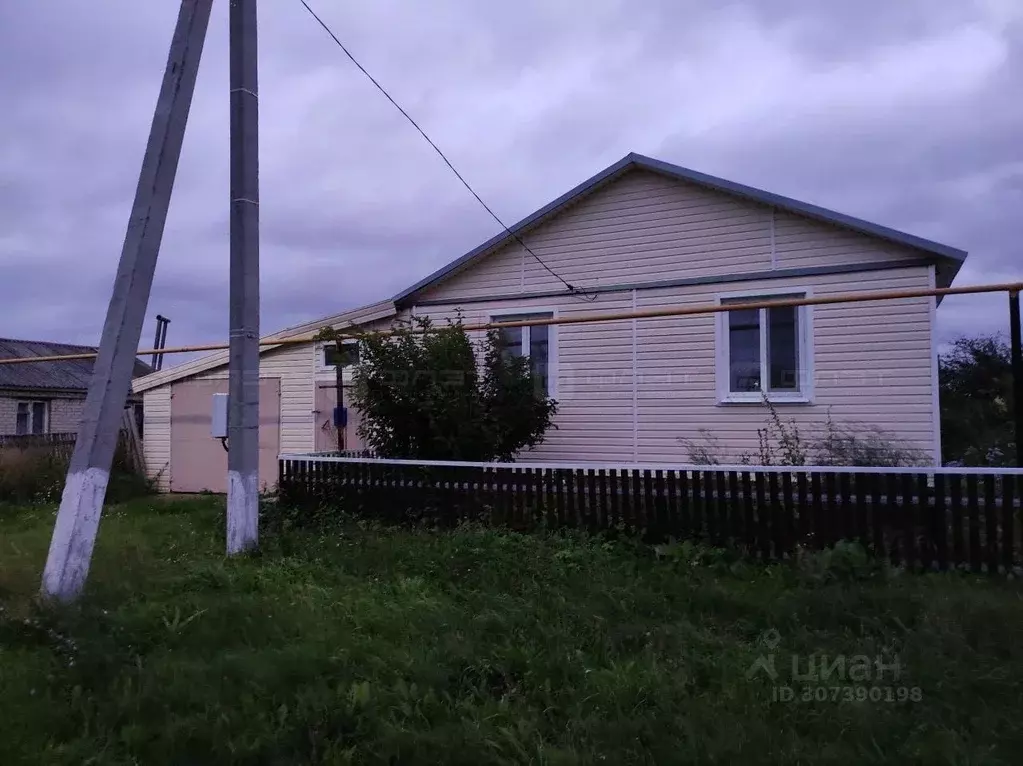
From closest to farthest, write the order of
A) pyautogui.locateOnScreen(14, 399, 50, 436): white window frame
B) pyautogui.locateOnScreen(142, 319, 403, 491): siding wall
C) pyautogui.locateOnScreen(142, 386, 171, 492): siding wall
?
pyautogui.locateOnScreen(142, 319, 403, 491): siding wall, pyautogui.locateOnScreen(142, 386, 171, 492): siding wall, pyautogui.locateOnScreen(14, 399, 50, 436): white window frame

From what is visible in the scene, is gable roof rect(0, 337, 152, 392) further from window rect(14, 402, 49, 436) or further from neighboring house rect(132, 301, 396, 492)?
neighboring house rect(132, 301, 396, 492)

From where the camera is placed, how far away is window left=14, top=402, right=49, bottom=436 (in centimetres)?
2486

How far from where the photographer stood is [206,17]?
6285mm

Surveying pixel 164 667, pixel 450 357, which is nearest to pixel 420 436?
pixel 450 357

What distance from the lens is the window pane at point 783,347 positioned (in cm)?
1009

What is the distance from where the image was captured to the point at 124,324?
5.86 metres

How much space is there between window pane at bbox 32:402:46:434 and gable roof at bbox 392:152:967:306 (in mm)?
18939

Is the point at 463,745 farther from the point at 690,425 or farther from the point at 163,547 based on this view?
the point at 690,425

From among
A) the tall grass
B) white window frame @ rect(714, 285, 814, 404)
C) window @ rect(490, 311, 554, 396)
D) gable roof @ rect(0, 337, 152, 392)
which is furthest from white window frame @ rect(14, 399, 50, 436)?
white window frame @ rect(714, 285, 814, 404)

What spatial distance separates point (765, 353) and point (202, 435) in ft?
31.4

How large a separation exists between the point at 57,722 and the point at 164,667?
1.83 feet

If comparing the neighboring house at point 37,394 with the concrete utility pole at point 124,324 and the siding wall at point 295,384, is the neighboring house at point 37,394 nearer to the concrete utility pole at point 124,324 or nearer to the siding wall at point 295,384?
the siding wall at point 295,384

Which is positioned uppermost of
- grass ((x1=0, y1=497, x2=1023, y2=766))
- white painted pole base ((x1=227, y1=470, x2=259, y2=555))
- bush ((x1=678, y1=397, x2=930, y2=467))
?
bush ((x1=678, y1=397, x2=930, y2=467))

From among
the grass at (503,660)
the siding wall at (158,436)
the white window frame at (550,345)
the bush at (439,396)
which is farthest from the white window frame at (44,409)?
the grass at (503,660)
